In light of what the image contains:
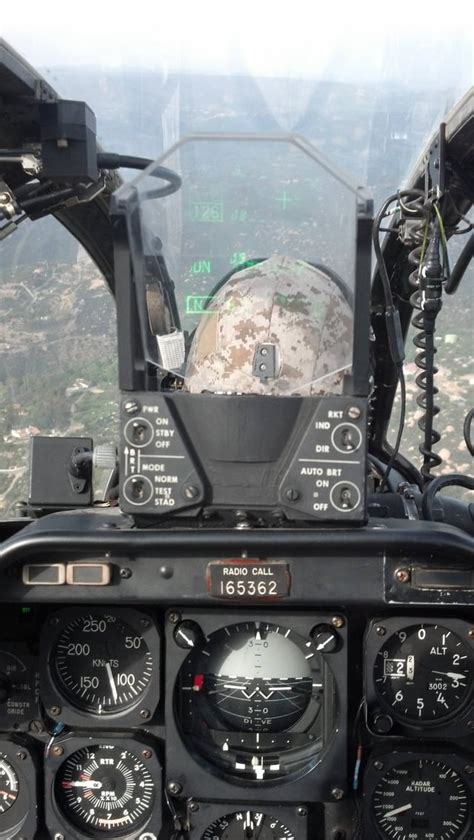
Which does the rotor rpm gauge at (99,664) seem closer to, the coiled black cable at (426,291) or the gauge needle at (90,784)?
the gauge needle at (90,784)

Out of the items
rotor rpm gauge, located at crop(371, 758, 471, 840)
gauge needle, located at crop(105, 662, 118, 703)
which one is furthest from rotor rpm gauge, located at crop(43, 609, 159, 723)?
rotor rpm gauge, located at crop(371, 758, 471, 840)

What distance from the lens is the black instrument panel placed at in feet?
8.51

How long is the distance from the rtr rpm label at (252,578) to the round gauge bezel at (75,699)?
34 cm

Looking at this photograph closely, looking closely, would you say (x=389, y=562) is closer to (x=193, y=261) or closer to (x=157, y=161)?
(x=193, y=261)

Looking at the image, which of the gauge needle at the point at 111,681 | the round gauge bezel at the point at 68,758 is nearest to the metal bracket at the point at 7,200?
the gauge needle at the point at 111,681

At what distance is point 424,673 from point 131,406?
1122 mm

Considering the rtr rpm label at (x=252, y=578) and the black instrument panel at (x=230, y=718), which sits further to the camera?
the black instrument panel at (x=230, y=718)

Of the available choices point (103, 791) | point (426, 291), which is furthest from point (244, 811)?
point (426, 291)

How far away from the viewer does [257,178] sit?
2.29m

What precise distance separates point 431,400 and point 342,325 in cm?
55

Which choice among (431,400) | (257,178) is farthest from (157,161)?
(431,400)

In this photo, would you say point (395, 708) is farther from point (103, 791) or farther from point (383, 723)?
point (103, 791)

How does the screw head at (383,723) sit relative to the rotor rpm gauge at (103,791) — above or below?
above

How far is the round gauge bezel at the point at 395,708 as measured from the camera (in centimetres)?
257
